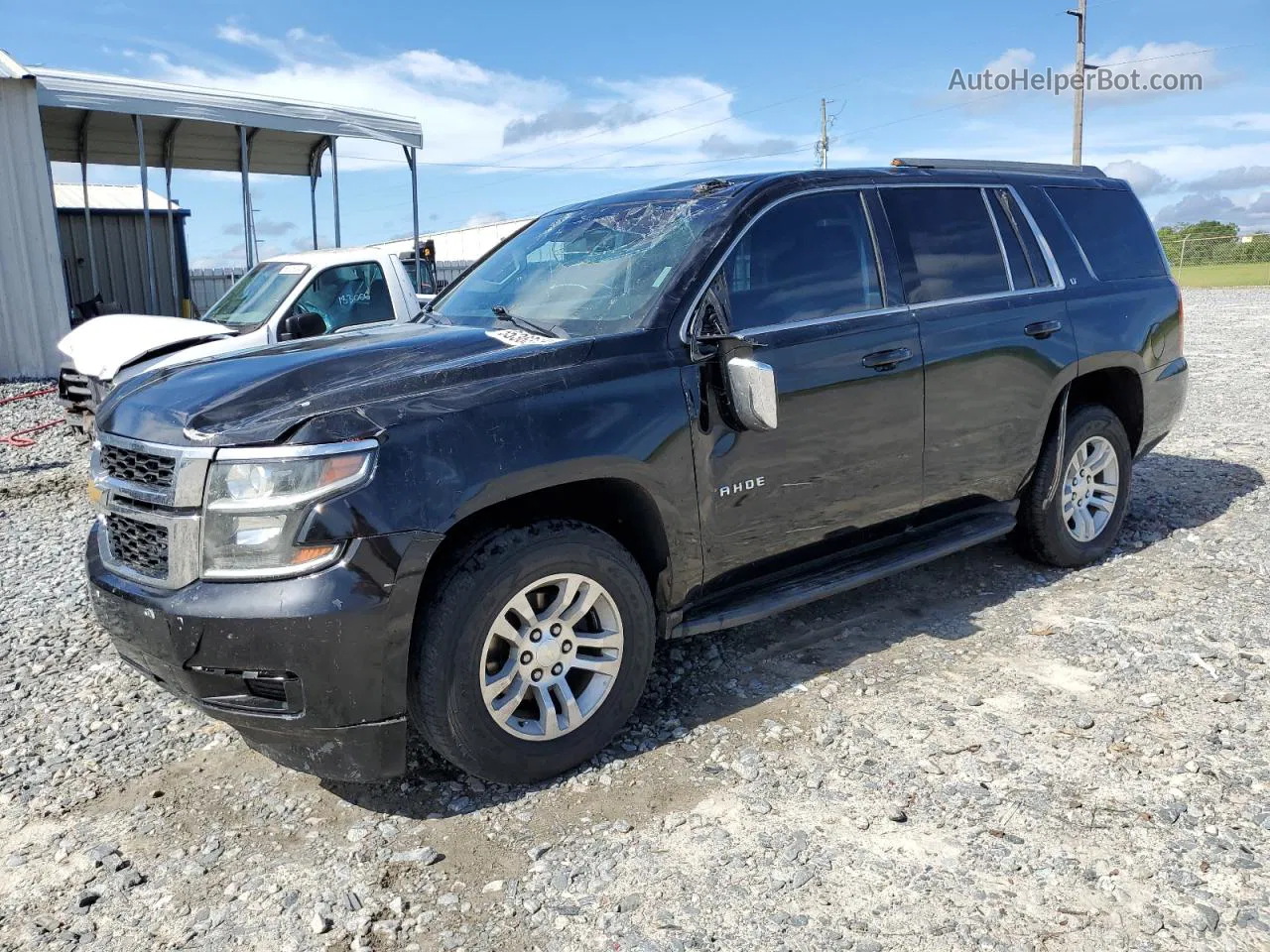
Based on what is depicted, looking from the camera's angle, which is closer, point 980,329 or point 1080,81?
point 980,329

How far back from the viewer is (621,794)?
329cm

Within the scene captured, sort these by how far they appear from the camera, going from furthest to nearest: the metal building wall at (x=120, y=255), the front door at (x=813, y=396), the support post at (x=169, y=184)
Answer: the metal building wall at (x=120, y=255) < the support post at (x=169, y=184) < the front door at (x=813, y=396)

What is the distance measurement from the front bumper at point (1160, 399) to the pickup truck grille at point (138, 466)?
15.9 feet

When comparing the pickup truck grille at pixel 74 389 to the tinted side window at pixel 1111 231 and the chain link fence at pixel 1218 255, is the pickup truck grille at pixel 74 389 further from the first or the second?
the chain link fence at pixel 1218 255

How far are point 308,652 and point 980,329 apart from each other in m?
3.24

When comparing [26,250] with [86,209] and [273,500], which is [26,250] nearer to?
[86,209]

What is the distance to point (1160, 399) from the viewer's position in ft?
18.2

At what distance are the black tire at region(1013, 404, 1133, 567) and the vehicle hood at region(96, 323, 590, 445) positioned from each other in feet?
9.24

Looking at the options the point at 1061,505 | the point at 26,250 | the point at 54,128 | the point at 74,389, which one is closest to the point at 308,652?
the point at 1061,505

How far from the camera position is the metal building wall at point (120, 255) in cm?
1812

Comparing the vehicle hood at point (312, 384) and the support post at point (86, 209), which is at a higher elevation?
the support post at point (86, 209)

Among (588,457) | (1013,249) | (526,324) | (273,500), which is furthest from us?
(1013,249)

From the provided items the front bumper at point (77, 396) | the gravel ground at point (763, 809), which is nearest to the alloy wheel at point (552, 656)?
the gravel ground at point (763, 809)

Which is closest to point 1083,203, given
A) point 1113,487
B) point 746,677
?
point 1113,487
